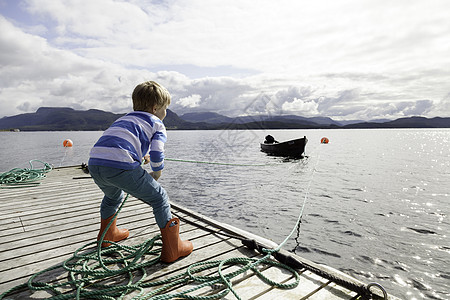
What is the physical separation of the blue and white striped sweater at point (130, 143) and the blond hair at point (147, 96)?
0.13m

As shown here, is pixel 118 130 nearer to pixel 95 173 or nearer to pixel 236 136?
pixel 95 173

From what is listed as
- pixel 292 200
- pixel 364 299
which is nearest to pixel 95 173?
pixel 364 299

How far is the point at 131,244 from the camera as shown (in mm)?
3783

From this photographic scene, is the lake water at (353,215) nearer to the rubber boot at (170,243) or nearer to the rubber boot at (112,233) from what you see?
the rubber boot at (170,243)

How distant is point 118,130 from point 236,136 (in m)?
65.6

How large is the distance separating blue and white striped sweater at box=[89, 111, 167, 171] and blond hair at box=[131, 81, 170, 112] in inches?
5.2

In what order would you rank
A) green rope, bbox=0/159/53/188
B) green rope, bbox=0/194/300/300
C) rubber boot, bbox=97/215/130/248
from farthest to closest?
green rope, bbox=0/159/53/188 → rubber boot, bbox=97/215/130/248 → green rope, bbox=0/194/300/300

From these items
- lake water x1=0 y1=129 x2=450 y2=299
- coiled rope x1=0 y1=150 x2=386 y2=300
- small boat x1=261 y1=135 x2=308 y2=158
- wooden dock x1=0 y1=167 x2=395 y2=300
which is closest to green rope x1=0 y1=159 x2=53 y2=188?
wooden dock x1=0 y1=167 x2=395 y2=300

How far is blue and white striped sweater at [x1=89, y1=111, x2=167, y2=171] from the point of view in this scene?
2.85 m

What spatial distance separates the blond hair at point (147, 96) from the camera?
315cm

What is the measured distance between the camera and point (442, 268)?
6582 mm

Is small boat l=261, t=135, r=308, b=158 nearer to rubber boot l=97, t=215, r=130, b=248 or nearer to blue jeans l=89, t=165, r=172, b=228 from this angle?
rubber boot l=97, t=215, r=130, b=248

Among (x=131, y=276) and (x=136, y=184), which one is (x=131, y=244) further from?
(x=136, y=184)

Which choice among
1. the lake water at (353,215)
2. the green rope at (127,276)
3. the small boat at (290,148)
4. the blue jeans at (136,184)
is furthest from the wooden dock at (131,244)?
the small boat at (290,148)
